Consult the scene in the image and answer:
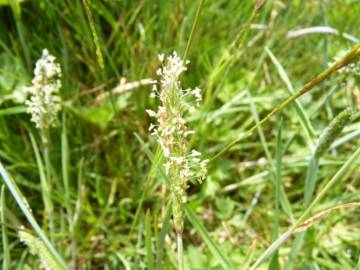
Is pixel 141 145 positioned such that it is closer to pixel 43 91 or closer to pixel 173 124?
pixel 43 91

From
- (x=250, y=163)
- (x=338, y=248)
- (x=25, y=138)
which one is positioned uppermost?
(x=25, y=138)

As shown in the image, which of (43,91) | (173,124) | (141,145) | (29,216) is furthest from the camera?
(141,145)

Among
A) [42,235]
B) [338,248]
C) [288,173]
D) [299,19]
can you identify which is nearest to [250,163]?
[288,173]

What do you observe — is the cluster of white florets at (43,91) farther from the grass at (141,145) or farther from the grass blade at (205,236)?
the grass blade at (205,236)

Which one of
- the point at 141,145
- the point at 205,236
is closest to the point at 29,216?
the point at 205,236

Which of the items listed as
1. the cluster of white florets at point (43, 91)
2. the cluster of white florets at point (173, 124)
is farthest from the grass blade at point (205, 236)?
the cluster of white florets at point (43, 91)

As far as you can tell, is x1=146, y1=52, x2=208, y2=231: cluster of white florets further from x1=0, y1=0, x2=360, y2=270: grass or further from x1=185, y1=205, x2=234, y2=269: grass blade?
x1=0, y1=0, x2=360, y2=270: grass

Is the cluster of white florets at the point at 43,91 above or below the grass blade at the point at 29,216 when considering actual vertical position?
above

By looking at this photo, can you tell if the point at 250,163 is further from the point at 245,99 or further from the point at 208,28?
the point at 208,28
